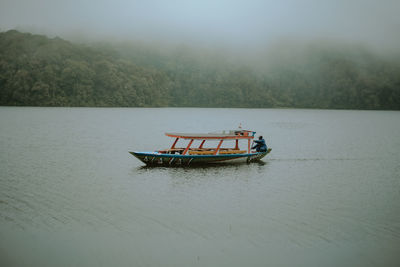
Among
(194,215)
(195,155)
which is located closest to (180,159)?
(195,155)

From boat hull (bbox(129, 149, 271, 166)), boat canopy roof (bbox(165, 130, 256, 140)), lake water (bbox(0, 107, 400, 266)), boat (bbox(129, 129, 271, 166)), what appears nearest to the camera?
lake water (bbox(0, 107, 400, 266))

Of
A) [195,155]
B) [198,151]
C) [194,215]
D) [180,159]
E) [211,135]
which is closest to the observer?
[194,215]

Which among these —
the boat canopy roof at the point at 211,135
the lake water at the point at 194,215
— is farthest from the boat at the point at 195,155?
the lake water at the point at 194,215

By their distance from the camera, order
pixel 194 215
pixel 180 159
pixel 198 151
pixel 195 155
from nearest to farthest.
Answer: pixel 194 215
pixel 180 159
pixel 195 155
pixel 198 151

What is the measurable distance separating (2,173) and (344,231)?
2428 centimetres

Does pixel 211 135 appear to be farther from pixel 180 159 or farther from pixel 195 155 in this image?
pixel 180 159

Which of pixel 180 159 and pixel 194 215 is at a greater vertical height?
pixel 180 159

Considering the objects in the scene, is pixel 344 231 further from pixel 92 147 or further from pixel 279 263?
pixel 92 147

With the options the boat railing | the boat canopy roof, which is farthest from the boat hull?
the boat canopy roof

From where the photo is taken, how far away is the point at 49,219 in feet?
62.2

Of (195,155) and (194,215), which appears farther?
(195,155)

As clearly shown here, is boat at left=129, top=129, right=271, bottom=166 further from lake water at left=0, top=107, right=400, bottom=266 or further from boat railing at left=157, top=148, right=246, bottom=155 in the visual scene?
lake water at left=0, top=107, right=400, bottom=266

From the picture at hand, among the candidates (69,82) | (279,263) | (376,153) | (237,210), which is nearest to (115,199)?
(237,210)

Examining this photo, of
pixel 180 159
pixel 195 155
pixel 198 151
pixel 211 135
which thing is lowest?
pixel 180 159
